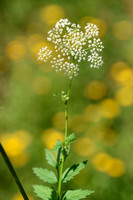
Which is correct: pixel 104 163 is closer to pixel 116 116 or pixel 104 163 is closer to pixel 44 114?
pixel 116 116

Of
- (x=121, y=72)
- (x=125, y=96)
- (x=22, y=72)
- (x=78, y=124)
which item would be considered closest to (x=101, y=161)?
(x=78, y=124)

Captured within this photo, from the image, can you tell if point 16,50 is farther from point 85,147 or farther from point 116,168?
point 116,168

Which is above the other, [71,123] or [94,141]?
[71,123]

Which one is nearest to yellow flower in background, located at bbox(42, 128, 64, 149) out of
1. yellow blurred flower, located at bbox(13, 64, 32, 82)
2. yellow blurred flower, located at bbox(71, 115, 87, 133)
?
yellow blurred flower, located at bbox(71, 115, 87, 133)

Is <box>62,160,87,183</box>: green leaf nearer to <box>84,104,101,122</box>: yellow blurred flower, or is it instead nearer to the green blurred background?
the green blurred background

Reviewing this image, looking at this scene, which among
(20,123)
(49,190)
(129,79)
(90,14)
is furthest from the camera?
(90,14)

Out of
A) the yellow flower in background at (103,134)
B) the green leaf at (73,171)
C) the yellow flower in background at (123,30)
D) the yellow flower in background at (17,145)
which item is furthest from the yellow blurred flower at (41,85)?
the green leaf at (73,171)

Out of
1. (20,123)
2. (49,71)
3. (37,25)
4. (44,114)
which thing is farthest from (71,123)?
(37,25)
